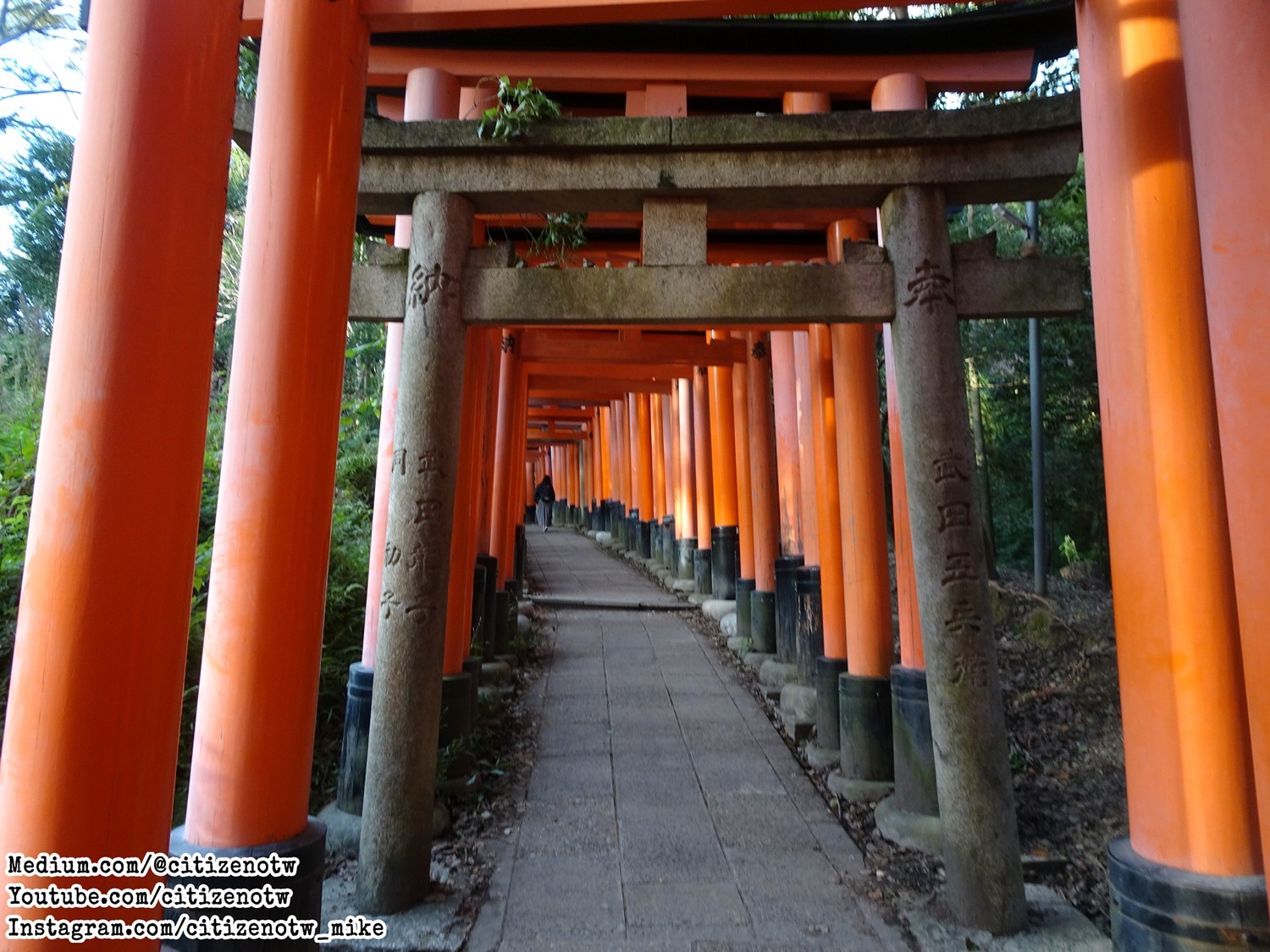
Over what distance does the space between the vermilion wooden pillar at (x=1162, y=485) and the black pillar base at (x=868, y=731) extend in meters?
2.45

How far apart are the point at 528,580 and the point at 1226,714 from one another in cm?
1211

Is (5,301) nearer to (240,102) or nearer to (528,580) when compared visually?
(528,580)

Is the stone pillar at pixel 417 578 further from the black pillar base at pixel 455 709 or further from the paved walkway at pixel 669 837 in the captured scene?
the black pillar base at pixel 455 709

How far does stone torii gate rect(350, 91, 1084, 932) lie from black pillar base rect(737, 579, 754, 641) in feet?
19.8

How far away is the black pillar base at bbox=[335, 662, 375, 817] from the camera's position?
480 centimetres

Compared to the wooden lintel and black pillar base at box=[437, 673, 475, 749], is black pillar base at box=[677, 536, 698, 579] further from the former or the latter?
black pillar base at box=[437, 673, 475, 749]

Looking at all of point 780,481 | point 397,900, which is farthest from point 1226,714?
point 780,481

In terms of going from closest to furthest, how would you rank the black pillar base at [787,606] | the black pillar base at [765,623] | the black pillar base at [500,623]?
the black pillar base at [787,606] → the black pillar base at [500,623] → the black pillar base at [765,623]

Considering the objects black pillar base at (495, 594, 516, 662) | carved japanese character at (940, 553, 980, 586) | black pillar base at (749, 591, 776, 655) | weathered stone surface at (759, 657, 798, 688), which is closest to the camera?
carved japanese character at (940, 553, 980, 586)

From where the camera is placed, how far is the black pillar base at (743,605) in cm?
973

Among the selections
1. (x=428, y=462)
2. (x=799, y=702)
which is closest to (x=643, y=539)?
(x=799, y=702)

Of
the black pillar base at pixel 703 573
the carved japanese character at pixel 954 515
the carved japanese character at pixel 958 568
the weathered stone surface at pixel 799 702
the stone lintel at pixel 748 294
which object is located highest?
the stone lintel at pixel 748 294

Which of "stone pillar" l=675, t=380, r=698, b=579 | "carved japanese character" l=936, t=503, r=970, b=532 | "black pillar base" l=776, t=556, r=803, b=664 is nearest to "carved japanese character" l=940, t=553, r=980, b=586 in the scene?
"carved japanese character" l=936, t=503, r=970, b=532

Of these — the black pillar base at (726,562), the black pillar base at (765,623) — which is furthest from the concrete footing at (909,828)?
the black pillar base at (726,562)
